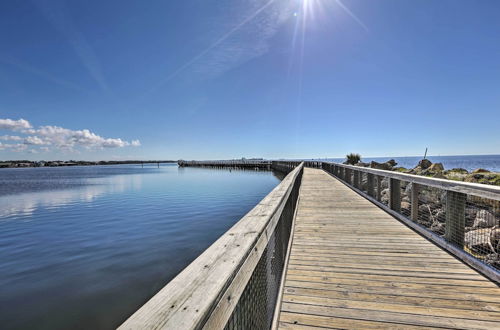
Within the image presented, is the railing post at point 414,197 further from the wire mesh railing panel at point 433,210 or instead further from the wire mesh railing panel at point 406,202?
the wire mesh railing panel at point 433,210

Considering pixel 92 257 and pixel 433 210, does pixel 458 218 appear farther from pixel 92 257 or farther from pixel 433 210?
pixel 92 257

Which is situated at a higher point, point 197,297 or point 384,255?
point 197,297

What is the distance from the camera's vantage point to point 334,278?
283 centimetres

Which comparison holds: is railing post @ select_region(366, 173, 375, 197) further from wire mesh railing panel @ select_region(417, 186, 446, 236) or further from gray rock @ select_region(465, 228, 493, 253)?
gray rock @ select_region(465, 228, 493, 253)

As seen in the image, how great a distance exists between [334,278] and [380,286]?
47 centimetres

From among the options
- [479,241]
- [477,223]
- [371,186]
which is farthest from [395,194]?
[477,223]

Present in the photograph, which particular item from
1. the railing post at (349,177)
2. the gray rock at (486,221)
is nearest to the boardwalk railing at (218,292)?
the gray rock at (486,221)

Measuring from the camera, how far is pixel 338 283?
2.71m

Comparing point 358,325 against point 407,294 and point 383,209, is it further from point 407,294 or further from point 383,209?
point 383,209

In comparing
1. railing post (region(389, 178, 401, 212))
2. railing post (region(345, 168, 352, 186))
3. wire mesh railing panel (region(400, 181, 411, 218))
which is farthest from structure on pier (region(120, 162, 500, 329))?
railing post (region(345, 168, 352, 186))

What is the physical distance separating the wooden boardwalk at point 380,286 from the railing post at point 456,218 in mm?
265

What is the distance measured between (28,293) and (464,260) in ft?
26.4

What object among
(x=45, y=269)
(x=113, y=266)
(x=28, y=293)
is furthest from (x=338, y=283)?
(x=45, y=269)

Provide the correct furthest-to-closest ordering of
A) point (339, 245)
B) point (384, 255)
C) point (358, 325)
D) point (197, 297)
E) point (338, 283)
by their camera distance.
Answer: point (339, 245), point (384, 255), point (338, 283), point (358, 325), point (197, 297)
